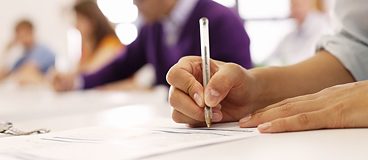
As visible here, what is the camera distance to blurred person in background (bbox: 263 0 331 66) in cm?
356

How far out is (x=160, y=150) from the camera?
1.88 ft

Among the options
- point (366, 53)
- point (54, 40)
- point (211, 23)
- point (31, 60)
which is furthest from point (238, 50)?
point (54, 40)

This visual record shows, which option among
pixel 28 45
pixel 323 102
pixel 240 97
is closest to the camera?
pixel 323 102

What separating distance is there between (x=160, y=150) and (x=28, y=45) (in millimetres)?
4008

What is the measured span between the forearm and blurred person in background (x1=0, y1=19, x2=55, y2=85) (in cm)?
278

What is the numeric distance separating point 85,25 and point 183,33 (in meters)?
1.30

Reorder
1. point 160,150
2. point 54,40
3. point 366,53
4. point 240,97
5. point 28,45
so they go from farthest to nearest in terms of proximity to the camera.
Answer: point 54,40, point 28,45, point 366,53, point 240,97, point 160,150

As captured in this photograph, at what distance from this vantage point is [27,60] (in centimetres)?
412

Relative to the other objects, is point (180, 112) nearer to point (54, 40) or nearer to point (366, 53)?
point (366, 53)

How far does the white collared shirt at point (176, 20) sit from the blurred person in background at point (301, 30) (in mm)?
1578

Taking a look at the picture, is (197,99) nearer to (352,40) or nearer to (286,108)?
(286,108)

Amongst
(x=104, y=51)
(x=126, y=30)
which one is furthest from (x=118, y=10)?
(x=104, y=51)

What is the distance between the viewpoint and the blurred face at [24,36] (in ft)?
14.6

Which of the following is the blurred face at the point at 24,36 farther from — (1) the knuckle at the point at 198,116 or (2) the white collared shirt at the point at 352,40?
(1) the knuckle at the point at 198,116
